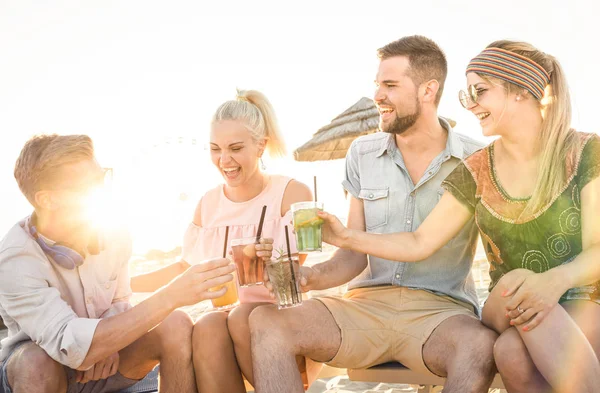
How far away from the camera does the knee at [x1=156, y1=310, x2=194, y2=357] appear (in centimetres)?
313

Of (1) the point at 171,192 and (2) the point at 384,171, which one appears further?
(1) the point at 171,192

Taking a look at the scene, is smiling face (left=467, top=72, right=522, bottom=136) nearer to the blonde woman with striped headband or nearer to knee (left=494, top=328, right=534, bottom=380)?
the blonde woman with striped headband

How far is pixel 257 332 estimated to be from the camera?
3014mm

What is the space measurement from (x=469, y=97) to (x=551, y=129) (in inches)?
17.0

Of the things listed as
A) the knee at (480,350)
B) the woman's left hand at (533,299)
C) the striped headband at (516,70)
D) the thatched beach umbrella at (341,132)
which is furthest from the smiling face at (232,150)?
the thatched beach umbrella at (341,132)

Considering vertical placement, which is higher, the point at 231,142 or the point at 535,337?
the point at 231,142

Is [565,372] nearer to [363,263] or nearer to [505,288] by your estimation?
[505,288]

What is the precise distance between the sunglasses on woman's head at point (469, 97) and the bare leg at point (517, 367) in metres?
1.16

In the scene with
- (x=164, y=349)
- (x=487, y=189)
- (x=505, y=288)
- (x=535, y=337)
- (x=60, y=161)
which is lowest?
(x=164, y=349)

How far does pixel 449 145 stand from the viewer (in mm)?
3729

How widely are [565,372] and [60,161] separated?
2.50 metres

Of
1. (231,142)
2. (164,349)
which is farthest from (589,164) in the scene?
(164,349)

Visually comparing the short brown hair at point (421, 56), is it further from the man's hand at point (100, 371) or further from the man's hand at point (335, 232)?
the man's hand at point (100, 371)

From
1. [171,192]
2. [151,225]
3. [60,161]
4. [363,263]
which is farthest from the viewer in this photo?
[171,192]
